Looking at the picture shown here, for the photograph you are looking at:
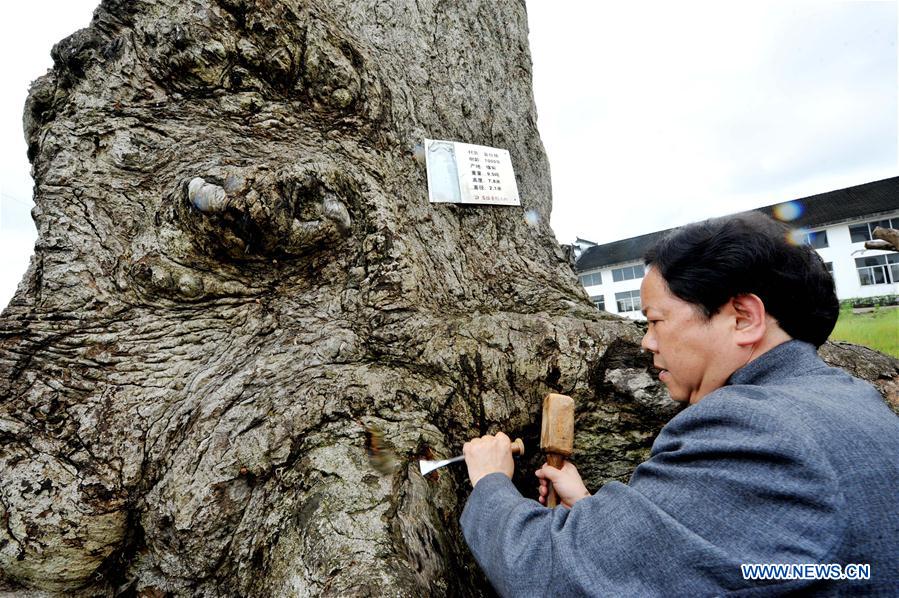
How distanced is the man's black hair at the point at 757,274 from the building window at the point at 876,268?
2862 cm

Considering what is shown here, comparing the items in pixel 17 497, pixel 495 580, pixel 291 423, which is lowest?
pixel 495 580

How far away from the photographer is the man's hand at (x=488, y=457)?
1848 mm

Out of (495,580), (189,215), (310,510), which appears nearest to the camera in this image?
(495,580)

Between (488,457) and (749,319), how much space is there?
105 cm

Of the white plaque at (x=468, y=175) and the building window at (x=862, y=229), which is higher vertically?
the building window at (x=862, y=229)

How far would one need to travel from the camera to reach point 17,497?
1.86 m

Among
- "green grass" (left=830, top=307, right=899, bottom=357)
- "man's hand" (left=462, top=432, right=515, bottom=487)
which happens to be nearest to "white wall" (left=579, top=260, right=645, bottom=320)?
"green grass" (left=830, top=307, right=899, bottom=357)

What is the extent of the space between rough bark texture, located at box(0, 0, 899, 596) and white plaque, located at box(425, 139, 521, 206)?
0.27 ft

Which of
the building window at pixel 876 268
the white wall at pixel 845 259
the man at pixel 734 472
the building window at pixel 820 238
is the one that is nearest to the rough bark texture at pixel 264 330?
the man at pixel 734 472

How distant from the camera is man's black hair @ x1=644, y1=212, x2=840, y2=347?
4.87ft

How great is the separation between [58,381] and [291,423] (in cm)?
109

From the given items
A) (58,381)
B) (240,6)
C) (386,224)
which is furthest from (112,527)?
(240,6)

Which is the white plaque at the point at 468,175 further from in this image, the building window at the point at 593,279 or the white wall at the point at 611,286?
the building window at the point at 593,279

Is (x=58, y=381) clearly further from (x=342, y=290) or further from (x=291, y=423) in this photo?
(x=342, y=290)
